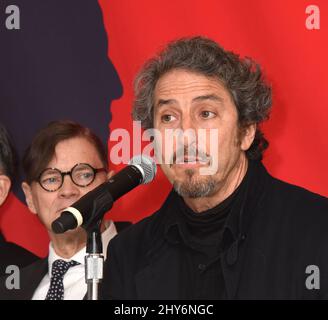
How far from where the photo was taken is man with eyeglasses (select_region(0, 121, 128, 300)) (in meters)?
2.62

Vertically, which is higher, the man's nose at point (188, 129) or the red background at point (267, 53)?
the red background at point (267, 53)

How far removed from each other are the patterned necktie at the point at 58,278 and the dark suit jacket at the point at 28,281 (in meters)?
0.07

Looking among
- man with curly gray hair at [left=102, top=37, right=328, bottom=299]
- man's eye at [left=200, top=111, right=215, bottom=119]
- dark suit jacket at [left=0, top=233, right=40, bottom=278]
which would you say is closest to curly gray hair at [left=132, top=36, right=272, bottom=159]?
man with curly gray hair at [left=102, top=37, right=328, bottom=299]

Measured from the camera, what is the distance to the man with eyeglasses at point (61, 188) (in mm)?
2623

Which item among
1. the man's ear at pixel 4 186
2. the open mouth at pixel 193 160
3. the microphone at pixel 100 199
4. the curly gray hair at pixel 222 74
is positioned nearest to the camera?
the microphone at pixel 100 199

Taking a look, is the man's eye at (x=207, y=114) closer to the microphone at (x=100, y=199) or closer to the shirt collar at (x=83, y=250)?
the microphone at (x=100, y=199)

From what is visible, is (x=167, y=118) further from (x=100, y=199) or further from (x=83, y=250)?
(x=83, y=250)

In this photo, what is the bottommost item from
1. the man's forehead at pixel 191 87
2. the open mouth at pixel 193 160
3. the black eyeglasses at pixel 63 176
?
the open mouth at pixel 193 160

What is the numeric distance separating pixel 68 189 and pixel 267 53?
2.86 feet

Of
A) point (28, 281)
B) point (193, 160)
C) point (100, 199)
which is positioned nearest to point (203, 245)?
point (193, 160)

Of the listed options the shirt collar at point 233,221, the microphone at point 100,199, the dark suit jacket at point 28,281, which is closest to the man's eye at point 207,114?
the shirt collar at point 233,221

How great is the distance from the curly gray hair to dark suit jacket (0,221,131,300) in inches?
28.7

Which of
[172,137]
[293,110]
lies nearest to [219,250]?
[172,137]

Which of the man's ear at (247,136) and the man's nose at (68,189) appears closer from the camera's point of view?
the man's ear at (247,136)
